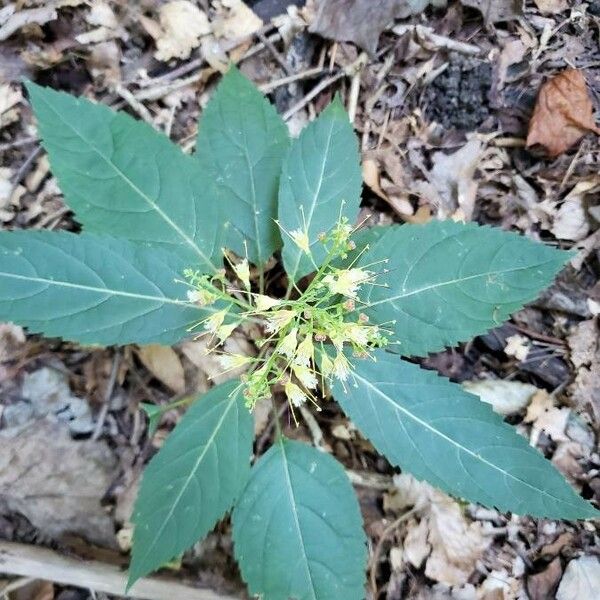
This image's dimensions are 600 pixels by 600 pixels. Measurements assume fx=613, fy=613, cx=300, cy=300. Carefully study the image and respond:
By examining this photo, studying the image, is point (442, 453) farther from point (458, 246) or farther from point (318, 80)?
point (318, 80)

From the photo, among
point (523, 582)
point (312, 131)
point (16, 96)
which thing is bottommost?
point (523, 582)

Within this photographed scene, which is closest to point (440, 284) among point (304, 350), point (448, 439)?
point (448, 439)

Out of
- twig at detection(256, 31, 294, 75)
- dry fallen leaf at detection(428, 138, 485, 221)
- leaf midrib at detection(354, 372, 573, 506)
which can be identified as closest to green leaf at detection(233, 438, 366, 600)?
leaf midrib at detection(354, 372, 573, 506)

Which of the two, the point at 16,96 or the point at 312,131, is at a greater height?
the point at 16,96

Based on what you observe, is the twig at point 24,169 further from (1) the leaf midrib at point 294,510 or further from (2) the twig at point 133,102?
(1) the leaf midrib at point 294,510

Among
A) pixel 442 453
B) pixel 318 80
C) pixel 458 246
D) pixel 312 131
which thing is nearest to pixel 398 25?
pixel 318 80

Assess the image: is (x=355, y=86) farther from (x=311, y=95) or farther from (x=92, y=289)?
(x=92, y=289)

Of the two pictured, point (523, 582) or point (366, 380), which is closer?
point (366, 380)
